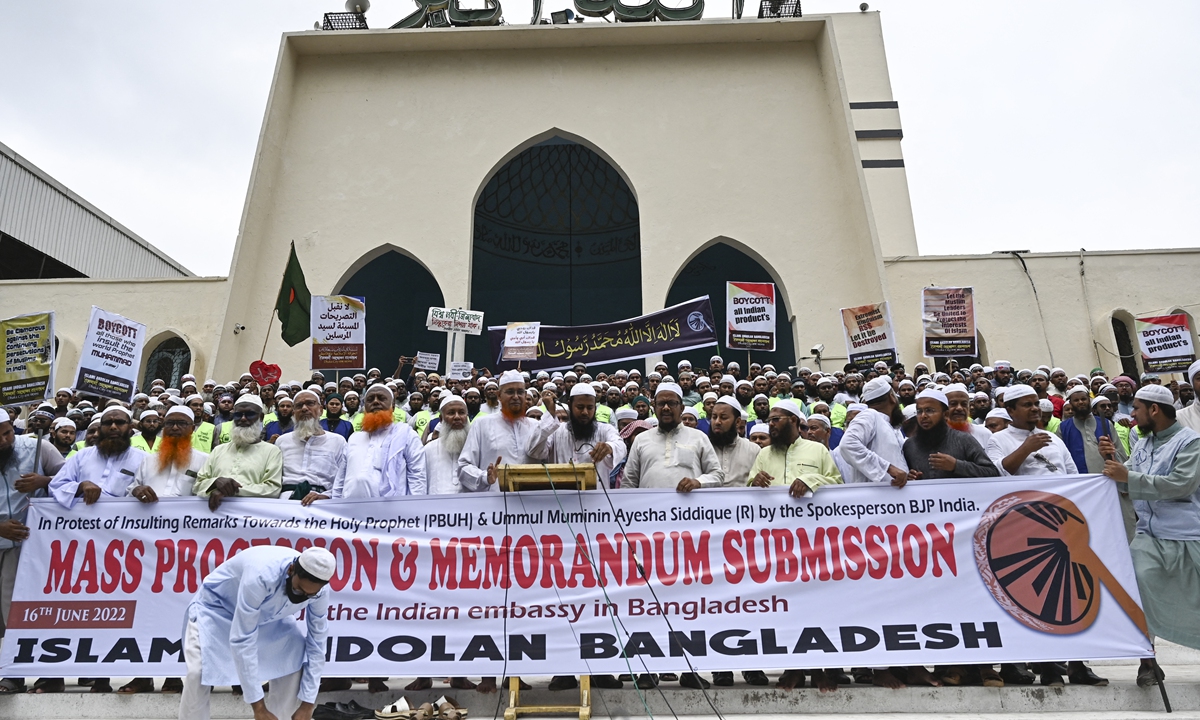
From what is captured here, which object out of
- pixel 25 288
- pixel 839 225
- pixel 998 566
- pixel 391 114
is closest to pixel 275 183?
pixel 391 114

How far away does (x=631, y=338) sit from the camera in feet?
36.7

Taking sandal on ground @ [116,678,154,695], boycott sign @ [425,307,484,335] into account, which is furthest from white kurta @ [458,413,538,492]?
boycott sign @ [425,307,484,335]

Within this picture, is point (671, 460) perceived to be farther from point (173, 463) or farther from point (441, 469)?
point (173, 463)

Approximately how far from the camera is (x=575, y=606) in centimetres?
472

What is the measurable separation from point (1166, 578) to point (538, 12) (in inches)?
587

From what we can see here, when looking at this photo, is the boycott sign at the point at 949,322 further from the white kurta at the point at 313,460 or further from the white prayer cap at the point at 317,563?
the white prayer cap at the point at 317,563

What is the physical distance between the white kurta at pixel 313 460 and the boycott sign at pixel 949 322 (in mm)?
8934

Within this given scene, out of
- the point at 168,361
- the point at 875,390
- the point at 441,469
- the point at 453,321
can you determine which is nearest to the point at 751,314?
the point at 453,321

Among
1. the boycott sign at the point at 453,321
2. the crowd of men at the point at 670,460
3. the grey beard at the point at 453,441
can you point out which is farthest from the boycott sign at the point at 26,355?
the grey beard at the point at 453,441

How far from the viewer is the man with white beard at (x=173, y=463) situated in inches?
221

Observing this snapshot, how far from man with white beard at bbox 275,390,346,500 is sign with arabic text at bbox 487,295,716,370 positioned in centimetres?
528

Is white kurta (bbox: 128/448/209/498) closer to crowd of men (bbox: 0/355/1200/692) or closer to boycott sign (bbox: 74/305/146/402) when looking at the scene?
crowd of men (bbox: 0/355/1200/692)

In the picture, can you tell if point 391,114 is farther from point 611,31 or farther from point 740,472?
point 740,472

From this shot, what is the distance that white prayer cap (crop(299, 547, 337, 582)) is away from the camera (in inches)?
134
